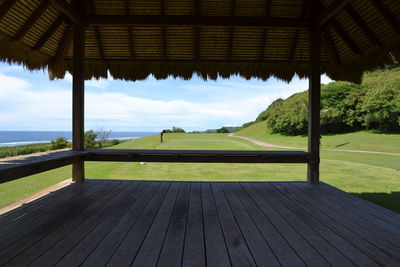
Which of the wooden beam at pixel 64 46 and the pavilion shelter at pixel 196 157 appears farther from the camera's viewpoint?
the wooden beam at pixel 64 46

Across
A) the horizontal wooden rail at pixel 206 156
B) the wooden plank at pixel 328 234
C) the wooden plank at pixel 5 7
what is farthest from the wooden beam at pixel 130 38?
the wooden plank at pixel 328 234

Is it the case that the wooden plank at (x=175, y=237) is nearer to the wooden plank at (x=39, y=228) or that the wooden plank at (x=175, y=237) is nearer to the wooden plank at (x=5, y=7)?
the wooden plank at (x=39, y=228)

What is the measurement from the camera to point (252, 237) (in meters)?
1.88

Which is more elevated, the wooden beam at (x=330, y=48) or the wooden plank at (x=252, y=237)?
the wooden beam at (x=330, y=48)

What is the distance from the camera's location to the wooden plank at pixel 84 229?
5.27 feet

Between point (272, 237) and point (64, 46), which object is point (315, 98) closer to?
point (272, 237)

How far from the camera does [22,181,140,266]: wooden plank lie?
1.61 metres

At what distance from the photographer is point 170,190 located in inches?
130

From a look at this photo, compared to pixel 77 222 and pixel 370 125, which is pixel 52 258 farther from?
pixel 370 125

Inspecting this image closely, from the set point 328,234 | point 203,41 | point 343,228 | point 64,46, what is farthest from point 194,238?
point 64,46

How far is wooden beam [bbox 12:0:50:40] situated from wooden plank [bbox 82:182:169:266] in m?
2.87

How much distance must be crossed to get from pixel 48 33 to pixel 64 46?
1.20 feet

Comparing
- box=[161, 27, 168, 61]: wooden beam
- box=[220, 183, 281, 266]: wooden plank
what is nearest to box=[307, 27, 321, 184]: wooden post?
box=[220, 183, 281, 266]: wooden plank

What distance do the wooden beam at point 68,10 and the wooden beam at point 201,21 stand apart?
1.09 feet
